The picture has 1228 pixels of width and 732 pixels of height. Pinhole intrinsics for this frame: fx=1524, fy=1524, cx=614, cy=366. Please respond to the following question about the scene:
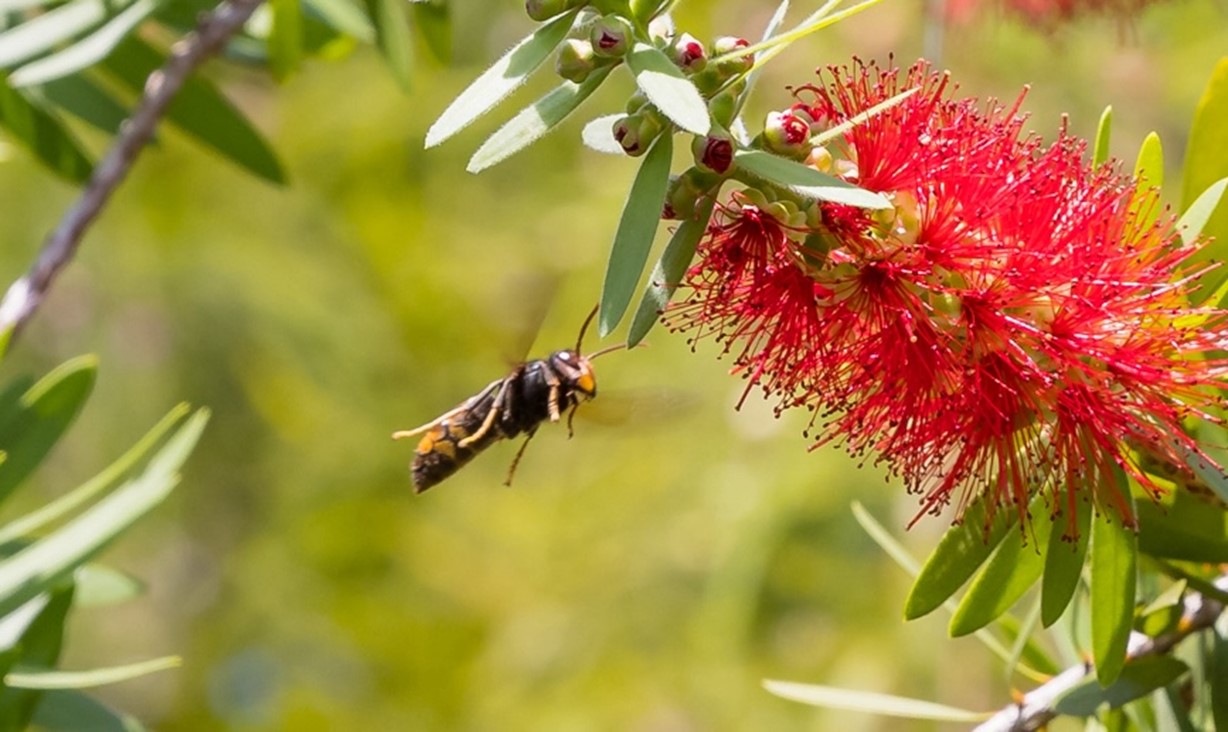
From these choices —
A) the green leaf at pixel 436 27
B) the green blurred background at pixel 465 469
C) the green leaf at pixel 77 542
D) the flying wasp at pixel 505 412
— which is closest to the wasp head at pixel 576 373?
the flying wasp at pixel 505 412

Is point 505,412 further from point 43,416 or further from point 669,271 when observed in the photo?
point 669,271

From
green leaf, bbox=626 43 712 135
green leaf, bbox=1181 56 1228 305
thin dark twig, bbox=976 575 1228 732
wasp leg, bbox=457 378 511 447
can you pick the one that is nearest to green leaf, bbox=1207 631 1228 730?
thin dark twig, bbox=976 575 1228 732

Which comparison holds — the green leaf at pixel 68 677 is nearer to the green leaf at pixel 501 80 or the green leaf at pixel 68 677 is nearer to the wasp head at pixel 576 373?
the wasp head at pixel 576 373

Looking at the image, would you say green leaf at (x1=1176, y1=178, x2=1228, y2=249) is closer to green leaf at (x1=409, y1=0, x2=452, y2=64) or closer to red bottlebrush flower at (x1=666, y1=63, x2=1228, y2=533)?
red bottlebrush flower at (x1=666, y1=63, x2=1228, y2=533)

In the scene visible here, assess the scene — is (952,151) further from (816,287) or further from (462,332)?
(462,332)

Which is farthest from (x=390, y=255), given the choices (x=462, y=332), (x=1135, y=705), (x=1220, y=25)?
(x=1135, y=705)

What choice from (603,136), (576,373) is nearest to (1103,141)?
(603,136)
